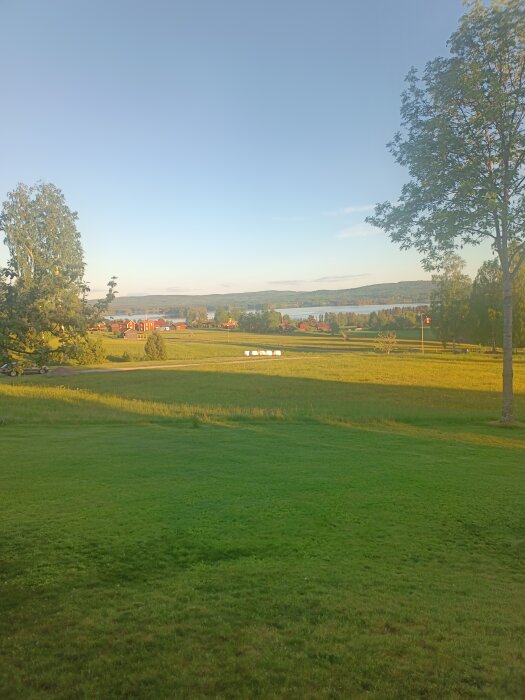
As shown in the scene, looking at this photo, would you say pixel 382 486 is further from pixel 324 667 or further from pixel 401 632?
pixel 324 667

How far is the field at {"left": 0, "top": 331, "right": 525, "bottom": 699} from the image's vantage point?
3.63 metres

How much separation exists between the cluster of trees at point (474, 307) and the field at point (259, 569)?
58.4 metres

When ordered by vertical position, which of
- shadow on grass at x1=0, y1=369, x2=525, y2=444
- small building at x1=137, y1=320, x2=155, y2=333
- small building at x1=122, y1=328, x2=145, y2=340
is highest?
small building at x1=137, y1=320, x2=155, y2=333

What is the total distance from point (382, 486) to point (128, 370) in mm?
54125

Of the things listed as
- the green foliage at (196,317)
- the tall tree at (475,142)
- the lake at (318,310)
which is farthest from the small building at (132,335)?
the tall tree at (475,142)

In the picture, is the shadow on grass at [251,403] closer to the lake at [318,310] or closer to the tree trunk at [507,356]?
the tree trunk at [507,356]

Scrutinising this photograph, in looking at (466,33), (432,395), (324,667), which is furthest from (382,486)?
(432,395)

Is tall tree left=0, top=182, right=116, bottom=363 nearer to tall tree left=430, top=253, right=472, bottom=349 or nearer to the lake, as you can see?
tall tree left=430, top=253, right=472, bottom=349

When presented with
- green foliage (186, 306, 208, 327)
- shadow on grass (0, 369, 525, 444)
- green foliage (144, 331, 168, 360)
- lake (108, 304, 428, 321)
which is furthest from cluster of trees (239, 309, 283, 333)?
shadow on grass (0, 369, 525, 444)

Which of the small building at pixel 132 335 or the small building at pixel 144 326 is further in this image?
the small building at pixel 144 326

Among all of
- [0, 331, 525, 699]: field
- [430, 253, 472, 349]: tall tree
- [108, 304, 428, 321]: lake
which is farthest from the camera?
[108, 304, 428, 321]: lake

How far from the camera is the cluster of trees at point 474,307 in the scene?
6588cm

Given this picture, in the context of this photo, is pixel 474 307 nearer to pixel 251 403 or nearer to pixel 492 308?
pixel 492 308

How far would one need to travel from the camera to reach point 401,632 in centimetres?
421
